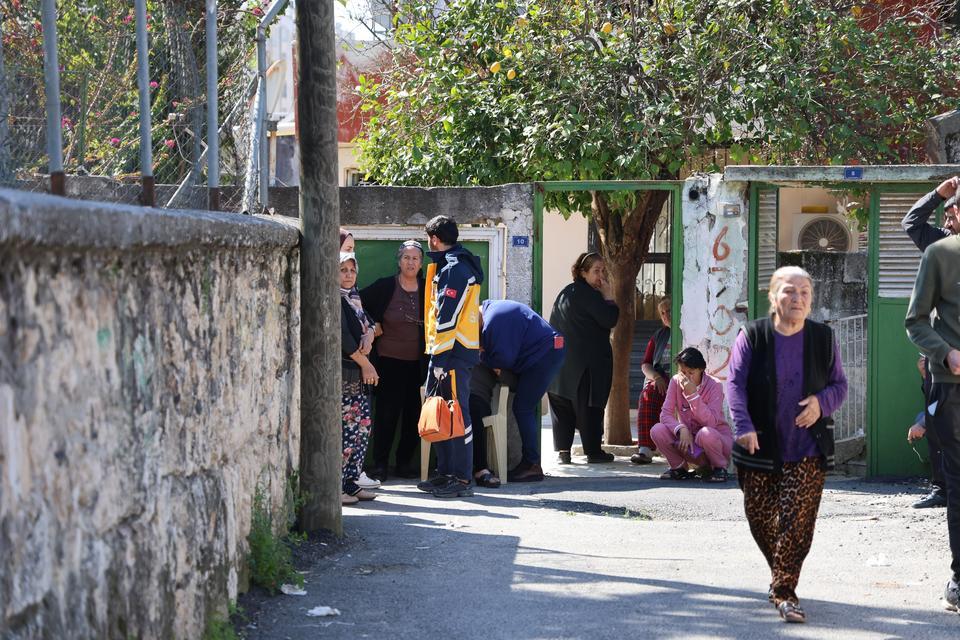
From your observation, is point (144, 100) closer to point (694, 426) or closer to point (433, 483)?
point (433, 483)

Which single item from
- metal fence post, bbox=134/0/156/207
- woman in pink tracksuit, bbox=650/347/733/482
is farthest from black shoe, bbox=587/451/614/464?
metal fence post, bbox=134/0/156/207

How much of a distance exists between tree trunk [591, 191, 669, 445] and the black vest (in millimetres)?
6592

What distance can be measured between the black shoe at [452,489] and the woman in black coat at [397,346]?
Result: 880 mm

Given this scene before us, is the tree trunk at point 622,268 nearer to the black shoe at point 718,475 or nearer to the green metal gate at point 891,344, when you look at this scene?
the black shoe at point 718,475

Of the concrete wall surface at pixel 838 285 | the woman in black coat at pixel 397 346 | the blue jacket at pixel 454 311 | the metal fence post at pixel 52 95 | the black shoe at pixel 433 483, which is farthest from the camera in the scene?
the concrete wall surface at pixel 838 285

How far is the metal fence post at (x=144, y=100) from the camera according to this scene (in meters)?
5.04

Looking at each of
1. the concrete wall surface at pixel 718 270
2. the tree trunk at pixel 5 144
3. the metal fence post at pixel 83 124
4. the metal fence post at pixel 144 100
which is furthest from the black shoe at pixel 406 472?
the tree trunk at pixel 5 144

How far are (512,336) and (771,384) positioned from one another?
4262mm

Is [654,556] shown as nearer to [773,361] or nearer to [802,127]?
[773,361]

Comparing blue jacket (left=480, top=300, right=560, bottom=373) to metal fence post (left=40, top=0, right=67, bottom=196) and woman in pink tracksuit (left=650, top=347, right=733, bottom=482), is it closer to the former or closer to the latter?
woman in pink tracksuit (left=650, top=347, right=733, bottom=482)

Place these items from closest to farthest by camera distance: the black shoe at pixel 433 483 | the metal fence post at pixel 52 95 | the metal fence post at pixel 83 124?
the metal fence post at pixel 52 95 → the metal fence post at pixel 83 124 → the black shoe at pixel 433 483

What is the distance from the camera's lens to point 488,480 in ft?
31.2

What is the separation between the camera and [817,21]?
37.7 ft

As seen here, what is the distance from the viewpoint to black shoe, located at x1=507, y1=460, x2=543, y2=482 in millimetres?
9820
